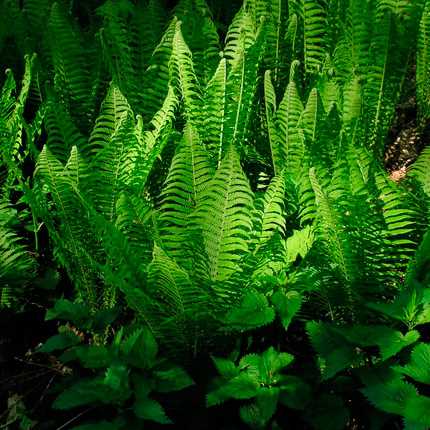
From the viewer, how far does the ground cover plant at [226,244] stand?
1313 millimetres

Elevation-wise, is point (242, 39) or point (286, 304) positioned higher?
point (242, 39)

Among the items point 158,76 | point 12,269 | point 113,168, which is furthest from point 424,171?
point 12,269

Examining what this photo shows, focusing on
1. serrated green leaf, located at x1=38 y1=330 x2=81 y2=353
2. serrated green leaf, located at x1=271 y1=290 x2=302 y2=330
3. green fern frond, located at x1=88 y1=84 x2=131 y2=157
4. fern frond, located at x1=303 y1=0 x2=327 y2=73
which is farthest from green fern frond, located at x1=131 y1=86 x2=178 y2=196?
fern frond, located at x1=303 y1=0 x2=327 y2=73

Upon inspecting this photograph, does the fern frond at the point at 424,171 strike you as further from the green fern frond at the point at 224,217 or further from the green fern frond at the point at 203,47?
the green fern frond at the point at 203,47

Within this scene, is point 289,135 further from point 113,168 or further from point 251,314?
point 251,314

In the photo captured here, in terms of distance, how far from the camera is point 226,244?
4.98 feet

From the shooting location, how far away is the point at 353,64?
2160 millimetres

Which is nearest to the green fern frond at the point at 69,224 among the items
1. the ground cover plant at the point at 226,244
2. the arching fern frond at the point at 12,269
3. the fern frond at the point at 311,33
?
the ground cover plant at the point at 226,244

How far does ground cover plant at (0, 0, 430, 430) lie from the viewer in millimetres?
1313

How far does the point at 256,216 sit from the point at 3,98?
1.06 metres

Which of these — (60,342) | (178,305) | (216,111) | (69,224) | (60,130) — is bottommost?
(60,342)

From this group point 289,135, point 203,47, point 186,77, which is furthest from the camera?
point 203,47

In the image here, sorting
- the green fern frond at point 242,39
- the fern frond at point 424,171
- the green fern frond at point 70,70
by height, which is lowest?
the fern frond at point 424,171

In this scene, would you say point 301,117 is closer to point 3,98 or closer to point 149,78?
point 149,78
